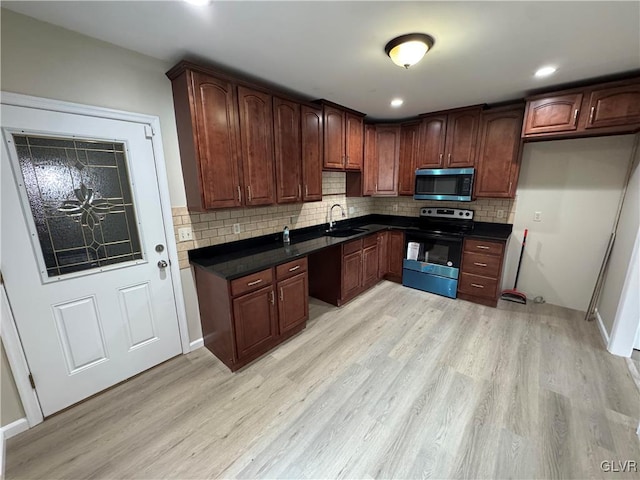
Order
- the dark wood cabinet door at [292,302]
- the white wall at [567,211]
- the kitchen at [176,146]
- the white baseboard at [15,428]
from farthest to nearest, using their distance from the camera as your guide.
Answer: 1. the white wall at [567,211]
2. the dark wood cabinet door at [292,302]
3. the white baseboard at [15,428]
4. the kitchen at [176,146]

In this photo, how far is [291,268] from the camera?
2469 mm

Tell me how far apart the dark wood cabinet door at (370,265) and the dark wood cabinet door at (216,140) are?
1.99 m

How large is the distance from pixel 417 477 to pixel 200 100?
2839mm

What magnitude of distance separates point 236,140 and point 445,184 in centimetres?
271

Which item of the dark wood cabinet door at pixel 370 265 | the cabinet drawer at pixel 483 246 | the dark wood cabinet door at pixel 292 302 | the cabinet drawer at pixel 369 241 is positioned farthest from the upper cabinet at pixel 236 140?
the cabinet drawer at pixel 483 246

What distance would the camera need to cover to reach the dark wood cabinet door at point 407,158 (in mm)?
3668

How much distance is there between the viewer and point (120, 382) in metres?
2.04

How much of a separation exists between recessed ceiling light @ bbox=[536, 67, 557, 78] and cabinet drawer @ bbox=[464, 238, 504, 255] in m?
1.70

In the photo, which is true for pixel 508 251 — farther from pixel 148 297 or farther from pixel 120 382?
pixel 120 382

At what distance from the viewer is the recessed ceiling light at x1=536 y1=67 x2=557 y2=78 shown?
211cm

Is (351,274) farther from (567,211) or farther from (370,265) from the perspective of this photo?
(567,211)

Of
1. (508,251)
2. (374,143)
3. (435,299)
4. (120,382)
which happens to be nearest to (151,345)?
(120,382)

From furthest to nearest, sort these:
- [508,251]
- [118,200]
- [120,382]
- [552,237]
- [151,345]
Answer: [508,251] → [552,237] → [151,345] → [120,382] → [118,200]

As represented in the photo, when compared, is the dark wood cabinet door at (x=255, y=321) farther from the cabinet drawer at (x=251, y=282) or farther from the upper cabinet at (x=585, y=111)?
the upper cabinet at (x=585, y=111)
